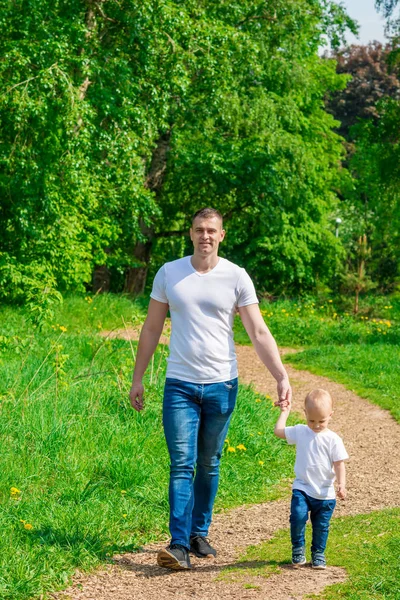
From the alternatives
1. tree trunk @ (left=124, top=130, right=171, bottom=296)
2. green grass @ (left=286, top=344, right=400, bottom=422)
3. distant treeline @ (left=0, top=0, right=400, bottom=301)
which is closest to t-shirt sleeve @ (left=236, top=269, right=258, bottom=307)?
green grass @ (left=286, top=344, right=400, bottom=422)

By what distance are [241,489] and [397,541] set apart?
1723mm

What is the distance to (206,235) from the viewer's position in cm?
480

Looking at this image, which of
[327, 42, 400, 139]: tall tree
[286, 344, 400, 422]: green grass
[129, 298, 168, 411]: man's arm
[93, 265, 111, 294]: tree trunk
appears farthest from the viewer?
[327, 42, 400, 139]: tall tree

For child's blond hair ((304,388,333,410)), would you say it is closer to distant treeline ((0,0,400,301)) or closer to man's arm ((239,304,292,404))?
man's arm ((239,304,292,404))

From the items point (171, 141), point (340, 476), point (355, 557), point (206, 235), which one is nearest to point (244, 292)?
point (206, 235)

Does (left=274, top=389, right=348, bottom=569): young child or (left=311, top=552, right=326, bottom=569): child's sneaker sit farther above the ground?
(left=274, top=389, right=348, bottom=569): young child

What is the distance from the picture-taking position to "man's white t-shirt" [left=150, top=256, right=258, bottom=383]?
4773 millimetres

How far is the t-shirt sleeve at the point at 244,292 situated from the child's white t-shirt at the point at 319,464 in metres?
0.81

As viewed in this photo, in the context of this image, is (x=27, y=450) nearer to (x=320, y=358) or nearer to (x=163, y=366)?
(x=163, y=366)

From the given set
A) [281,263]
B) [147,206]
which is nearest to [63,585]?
[147,206]

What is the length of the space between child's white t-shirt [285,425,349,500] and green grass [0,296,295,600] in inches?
47.2

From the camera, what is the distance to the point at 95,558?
4902 millimetres

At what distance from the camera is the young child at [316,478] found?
185 inches

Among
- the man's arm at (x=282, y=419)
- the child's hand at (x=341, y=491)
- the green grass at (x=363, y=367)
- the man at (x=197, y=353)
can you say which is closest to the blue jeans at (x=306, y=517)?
the child's hand at (x=341, y=491)
